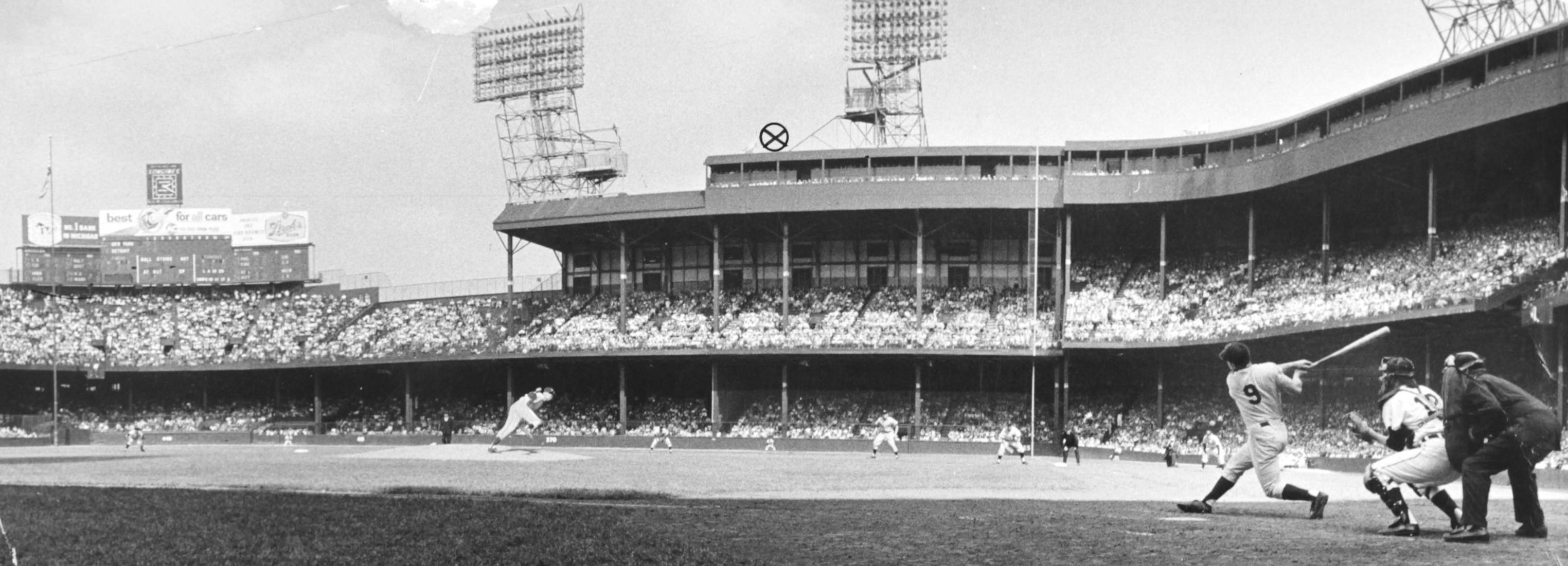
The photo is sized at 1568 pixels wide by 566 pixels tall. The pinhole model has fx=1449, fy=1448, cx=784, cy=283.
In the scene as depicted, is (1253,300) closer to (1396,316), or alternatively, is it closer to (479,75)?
(1396,316)

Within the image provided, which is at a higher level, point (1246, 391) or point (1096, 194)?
point (1096, 194)

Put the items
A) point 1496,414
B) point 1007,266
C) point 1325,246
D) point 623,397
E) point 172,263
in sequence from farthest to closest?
point 172,263 → point 1007,266 → point 623,397 → point 1325,246 → point 1496,414

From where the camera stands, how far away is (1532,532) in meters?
11.9

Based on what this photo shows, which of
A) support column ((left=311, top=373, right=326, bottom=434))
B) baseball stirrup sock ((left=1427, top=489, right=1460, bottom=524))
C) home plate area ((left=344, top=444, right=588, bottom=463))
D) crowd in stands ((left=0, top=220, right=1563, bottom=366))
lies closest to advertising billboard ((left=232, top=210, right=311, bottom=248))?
crowd in stands ((left=0, top=220, right=1563, bottom=366))

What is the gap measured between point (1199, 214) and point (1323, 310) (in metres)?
14.2

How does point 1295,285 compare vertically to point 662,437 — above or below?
above

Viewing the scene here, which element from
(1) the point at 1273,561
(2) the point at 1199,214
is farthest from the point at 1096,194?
→ (1) the point at 1273,561

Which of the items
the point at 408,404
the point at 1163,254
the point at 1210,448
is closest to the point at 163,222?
the point at 408,404

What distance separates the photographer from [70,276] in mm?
74812

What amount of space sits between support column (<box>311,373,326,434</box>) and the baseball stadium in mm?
348

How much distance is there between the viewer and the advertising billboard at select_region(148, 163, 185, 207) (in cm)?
7731

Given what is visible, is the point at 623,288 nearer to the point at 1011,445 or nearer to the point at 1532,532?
the point at 1011,445

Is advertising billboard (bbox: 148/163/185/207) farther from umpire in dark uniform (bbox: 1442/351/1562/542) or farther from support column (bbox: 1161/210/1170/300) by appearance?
umpire in dark uniform (bbox: 1442/351/1562/542)

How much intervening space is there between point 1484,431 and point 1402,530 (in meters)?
1.30
